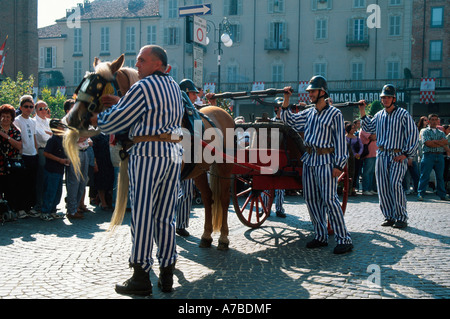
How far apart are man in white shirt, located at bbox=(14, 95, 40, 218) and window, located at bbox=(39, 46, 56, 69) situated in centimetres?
4560

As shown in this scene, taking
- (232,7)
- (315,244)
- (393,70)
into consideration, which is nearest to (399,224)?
(315,244)

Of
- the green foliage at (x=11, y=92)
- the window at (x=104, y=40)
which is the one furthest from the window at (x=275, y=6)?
the green foliage at (x=11, y=92)

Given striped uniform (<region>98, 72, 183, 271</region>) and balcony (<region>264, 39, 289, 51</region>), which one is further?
balcony (<region>264, 39, 289, 51</region>)

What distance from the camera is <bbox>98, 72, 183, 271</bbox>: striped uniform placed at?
13.9 feet

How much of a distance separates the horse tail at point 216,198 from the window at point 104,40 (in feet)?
148

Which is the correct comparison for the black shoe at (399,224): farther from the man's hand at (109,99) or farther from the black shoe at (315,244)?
the man's hand at (109,99)

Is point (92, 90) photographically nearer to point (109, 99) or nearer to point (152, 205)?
point (109, 99)

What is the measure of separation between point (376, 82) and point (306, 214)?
34821 millimetres

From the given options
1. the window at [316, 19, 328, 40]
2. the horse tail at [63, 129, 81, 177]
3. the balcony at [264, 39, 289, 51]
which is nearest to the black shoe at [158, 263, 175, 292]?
the horse tail at [63, 129, 81, 177]

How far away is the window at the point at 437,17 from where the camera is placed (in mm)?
43094

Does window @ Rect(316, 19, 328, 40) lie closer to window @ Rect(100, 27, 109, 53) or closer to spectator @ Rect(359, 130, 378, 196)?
window @ Rect(100, 27, 109, 53)

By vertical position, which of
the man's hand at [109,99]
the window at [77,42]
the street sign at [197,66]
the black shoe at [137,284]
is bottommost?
the black shoe at [137,284]

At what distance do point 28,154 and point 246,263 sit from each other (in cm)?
511
